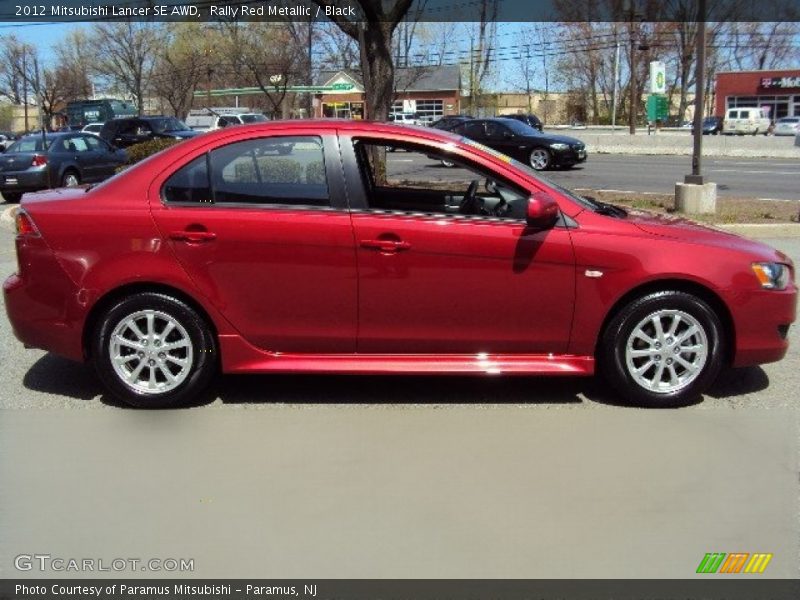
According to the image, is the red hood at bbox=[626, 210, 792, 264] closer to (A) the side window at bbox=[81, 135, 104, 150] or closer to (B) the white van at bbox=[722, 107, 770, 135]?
(A) the side window at bbox=[81, 135, 104, 150]


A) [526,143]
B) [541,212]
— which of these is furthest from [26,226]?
[526,143]

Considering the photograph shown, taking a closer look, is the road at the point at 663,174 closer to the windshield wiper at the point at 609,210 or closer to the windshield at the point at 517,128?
the windshield at the point at 517,128

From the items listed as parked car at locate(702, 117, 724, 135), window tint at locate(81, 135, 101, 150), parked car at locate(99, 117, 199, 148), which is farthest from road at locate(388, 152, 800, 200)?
parked car at locate(702, 117, 724, 135)

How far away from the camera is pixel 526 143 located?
24688mm

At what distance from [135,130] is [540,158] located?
13922mm

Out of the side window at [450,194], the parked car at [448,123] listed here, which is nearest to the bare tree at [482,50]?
the parked car at [448,123]

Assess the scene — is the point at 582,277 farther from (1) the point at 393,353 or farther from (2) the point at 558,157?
(2) the point at 558,157

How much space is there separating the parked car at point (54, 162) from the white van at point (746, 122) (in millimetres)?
49704

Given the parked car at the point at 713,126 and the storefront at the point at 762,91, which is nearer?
the parked car at the point at 713,126

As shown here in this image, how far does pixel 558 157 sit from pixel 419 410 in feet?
67.6

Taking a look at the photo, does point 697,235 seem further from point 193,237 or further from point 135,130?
point 135,130

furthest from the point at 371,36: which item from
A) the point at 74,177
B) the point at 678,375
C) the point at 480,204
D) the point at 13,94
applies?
the point at 13,94

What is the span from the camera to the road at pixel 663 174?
57.5 feet

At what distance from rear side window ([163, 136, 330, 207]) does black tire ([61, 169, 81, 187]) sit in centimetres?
1538
